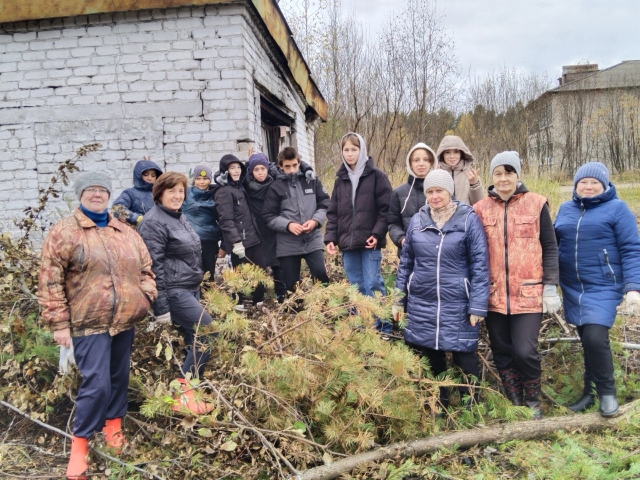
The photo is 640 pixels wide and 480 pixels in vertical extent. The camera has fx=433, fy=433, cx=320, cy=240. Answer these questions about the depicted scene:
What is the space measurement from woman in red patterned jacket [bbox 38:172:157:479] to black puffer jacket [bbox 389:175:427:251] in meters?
1.98

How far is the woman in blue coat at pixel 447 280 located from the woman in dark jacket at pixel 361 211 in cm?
86

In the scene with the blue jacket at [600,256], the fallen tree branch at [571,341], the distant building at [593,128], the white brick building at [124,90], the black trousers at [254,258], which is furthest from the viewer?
the distant building at [593,128]

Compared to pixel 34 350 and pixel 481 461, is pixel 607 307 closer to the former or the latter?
pixel 481 461

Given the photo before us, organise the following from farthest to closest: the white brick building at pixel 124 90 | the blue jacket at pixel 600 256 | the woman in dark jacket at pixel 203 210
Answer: the white brick building at pixel 124 90, the woman in dark jacket at pixel 203 210, the blue jacket at pixel 600 256

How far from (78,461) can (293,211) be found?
246 centimetres

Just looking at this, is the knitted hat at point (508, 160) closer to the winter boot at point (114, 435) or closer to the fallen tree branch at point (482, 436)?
the fallen tree branch at point (482, 436)

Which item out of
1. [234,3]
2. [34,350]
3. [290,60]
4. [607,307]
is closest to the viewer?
[607,307]

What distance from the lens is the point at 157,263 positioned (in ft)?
9.20

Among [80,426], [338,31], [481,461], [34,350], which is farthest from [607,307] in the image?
[338,31]

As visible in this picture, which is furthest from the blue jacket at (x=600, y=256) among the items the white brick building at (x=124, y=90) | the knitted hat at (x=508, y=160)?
the white brick building at (x=124, y=90)

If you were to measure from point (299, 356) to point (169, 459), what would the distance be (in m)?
0.87

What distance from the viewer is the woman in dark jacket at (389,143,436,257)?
3389mm

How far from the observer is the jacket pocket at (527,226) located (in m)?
2.70

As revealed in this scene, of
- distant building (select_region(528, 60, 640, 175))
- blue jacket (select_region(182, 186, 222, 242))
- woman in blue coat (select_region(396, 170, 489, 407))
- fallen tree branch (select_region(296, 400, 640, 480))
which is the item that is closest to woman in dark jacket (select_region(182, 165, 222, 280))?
blue jacket (select_region(182, 186, 222, 242))
